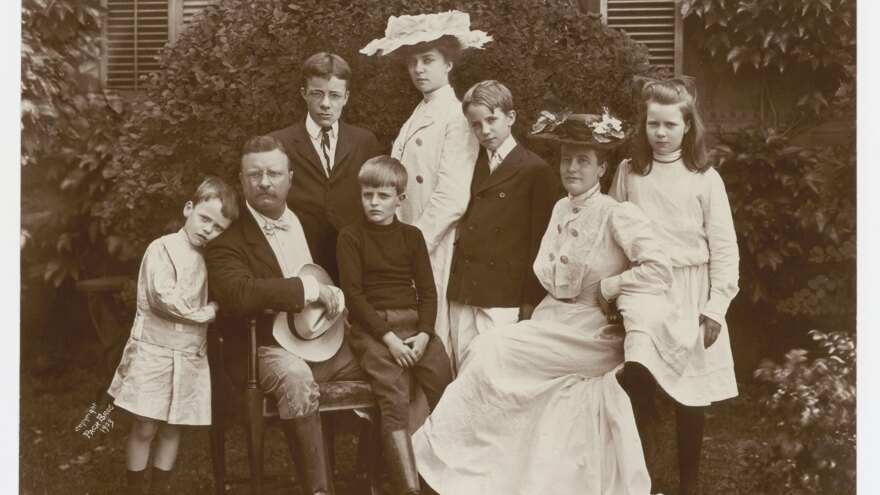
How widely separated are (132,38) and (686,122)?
2.95m

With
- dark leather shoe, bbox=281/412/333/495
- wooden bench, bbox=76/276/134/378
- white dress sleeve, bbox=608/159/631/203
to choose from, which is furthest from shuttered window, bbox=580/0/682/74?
wooden bench, bbox=76/276/134/378

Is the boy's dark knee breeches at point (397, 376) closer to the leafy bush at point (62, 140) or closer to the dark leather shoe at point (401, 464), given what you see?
the dark leather shoe at point (401, 464)

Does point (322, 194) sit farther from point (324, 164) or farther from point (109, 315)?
point (109, 315)

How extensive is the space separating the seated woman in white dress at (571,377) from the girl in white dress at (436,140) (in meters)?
0.47

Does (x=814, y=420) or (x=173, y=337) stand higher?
(x=173, y=337)

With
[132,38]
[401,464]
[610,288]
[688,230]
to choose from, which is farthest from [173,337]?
[688,230]

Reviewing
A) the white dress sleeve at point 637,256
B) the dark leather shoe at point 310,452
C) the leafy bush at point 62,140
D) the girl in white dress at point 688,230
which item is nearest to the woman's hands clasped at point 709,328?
the girl in white dress at point 688,230

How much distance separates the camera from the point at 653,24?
242 inches

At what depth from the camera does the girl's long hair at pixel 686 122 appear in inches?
193

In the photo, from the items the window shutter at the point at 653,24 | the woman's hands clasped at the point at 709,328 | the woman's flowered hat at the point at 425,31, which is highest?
the window shutter at the point at 653,24

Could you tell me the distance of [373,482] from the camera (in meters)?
5.07

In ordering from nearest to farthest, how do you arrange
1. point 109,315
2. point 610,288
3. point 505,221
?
1. point 610,288
2. point 505,221
3. point 109,315

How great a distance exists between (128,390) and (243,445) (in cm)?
79

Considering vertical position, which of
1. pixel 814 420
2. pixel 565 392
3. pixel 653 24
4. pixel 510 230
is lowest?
pixel 814 420
